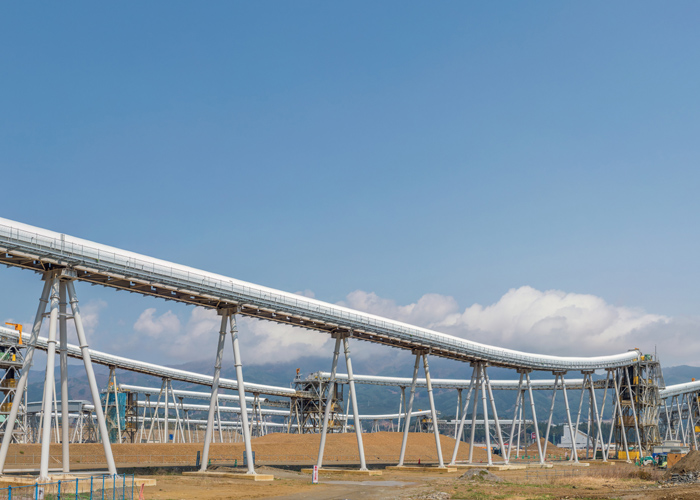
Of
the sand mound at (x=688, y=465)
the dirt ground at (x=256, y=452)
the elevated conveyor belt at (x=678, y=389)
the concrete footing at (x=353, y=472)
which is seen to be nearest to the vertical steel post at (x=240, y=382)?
the concrete footing at (x=353, y=472)

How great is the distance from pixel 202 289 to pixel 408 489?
20.6 m

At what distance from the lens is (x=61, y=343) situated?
137ft

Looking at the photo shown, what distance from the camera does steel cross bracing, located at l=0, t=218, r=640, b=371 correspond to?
127 ft

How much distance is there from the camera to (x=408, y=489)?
4362 cm

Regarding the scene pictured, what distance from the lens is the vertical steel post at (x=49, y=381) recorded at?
3553 cm

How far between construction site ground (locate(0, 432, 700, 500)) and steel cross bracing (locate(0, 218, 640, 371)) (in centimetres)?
1295

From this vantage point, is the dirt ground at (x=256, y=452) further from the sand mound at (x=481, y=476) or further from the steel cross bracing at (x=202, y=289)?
the sand mound at (x=481, y=476)

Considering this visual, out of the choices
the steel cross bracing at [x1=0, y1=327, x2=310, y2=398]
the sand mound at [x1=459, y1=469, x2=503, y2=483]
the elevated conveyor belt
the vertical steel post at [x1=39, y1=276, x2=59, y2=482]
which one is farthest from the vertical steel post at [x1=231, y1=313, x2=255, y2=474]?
the elevated conveyor belt

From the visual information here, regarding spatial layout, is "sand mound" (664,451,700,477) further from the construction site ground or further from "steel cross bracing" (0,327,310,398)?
"steel cross bracing" (0,327,310,398)

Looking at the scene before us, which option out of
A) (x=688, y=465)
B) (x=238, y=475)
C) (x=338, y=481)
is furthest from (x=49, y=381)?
(x=688, y=465)

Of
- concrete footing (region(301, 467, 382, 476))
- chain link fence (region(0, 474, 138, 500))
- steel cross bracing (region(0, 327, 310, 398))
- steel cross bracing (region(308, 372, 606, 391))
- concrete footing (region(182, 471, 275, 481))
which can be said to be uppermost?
steel cross bracing (region(0, 327, 310, 398))

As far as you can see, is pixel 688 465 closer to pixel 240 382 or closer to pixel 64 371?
pixel 240 382

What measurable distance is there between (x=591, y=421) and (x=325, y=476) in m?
59.1

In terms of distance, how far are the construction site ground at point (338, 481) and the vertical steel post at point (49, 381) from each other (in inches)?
231
